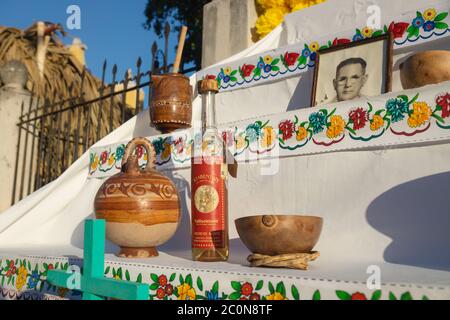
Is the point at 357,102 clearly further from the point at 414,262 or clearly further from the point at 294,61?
the point at 294,61

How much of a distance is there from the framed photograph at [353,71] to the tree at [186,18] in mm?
5343

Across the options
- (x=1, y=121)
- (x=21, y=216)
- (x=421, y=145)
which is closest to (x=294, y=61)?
(x=421, y=145)

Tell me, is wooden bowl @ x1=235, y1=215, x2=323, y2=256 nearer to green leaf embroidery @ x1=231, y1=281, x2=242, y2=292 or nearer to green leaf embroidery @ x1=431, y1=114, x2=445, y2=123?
green leaf embroidery @ x1=231, y1=281, x2=242, y2=292

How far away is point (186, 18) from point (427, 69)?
713 centimetres

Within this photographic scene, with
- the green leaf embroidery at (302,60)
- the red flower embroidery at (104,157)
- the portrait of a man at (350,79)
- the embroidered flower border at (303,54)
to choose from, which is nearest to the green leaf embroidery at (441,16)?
the embroidered flower border at (303,54)

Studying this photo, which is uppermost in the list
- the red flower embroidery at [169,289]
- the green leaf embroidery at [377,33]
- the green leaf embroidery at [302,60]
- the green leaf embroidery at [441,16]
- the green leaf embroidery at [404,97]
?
the green leaf embroidery at [441,16]

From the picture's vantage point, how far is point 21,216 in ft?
6.89

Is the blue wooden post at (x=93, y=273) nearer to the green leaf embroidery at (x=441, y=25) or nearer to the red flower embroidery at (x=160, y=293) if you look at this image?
the red flower embroidery at (x=160, y=293)

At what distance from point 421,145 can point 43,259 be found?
3.93 feet

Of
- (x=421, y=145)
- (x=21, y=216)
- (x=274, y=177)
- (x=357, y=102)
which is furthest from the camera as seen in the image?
(x=21, y=216)

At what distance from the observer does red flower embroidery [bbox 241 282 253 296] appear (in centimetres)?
90

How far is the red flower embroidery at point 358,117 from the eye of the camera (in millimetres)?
1302

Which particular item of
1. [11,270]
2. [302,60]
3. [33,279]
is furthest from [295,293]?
[302,60]

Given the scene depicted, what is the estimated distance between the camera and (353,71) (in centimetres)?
169
